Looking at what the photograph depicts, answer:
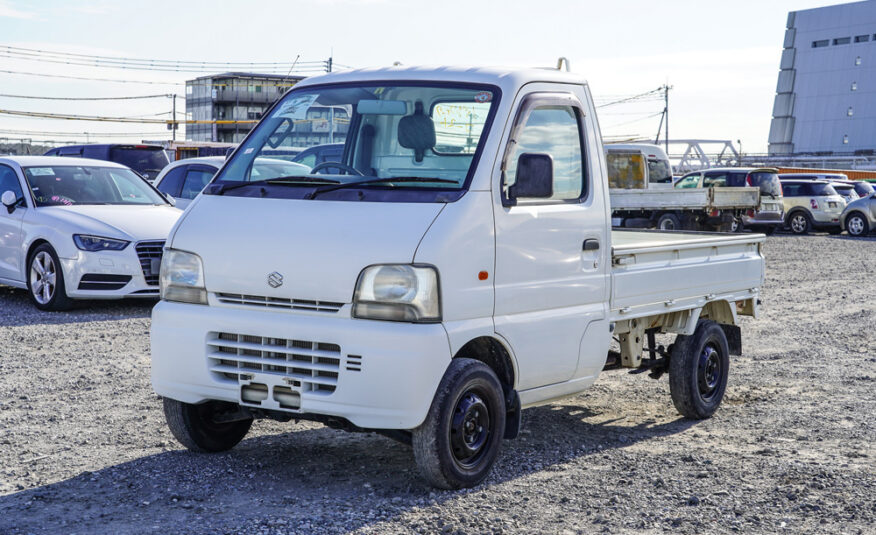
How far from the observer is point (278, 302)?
5.08 meters

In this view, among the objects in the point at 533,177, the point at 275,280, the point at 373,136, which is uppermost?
the point at 373,136

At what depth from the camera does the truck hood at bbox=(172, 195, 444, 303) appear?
4.92 m

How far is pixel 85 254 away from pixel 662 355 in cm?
680

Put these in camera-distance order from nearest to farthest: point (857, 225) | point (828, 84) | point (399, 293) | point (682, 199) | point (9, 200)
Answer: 1. point (399, 293)
2. point (9, 200)
3. point (682, 199)
4. point (857, 225)
5. point (828, 84)

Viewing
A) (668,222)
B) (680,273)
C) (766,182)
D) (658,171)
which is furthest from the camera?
(658,171)

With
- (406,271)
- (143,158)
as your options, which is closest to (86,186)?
(406,271)

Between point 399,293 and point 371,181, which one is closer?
point 399,293

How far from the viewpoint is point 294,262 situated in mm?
5031

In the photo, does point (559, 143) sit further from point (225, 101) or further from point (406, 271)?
point (225, 101)

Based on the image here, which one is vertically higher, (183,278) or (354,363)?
(183,278)

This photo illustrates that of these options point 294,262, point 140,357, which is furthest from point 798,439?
point 140,357

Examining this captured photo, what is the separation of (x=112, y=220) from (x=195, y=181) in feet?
11.6

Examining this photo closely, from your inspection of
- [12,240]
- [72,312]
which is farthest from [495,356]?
[12,240]

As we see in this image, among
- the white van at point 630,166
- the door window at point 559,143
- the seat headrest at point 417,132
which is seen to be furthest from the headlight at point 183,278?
the white van at point 630,166
